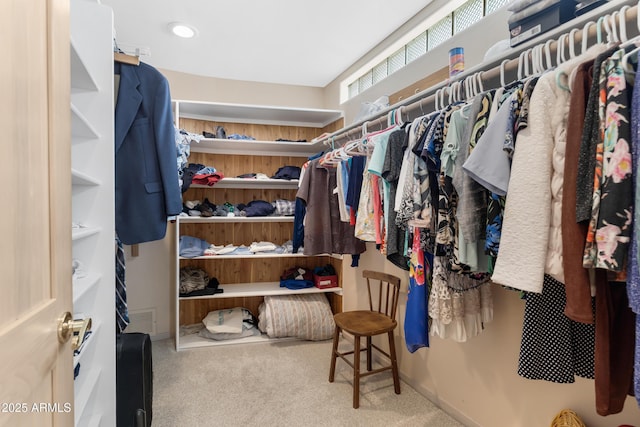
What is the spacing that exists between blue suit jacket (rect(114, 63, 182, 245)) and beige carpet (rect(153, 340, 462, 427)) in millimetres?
1072

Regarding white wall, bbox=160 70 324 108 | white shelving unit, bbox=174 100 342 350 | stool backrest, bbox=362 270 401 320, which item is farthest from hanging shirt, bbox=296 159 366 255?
white wall, bbox=160 70 324 108

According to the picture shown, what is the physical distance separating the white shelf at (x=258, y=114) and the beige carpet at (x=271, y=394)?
6.83 feet

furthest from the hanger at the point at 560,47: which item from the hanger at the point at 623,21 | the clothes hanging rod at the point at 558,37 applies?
the hanger at the point at 623,21

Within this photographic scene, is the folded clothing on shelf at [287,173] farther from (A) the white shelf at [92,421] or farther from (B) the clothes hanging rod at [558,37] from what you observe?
(A) the white shelf at [92,421]

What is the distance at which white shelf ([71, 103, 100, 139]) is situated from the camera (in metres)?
1.39

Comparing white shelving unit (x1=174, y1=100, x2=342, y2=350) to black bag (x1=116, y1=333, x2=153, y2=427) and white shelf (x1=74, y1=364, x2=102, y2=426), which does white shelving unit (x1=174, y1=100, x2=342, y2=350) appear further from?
white shelf (x1=74, y1=364, x2=102, y2=426)

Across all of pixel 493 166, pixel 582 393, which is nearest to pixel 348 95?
pixel 493 166

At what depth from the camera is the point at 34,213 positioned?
66 cm

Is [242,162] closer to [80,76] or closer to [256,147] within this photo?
[256,147]

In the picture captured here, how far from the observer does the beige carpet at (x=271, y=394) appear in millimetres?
1973

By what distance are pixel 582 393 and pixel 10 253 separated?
1809mm

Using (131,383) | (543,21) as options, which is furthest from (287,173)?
(543,21)

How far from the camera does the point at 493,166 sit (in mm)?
1030

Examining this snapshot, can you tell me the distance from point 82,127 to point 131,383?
120 cm
